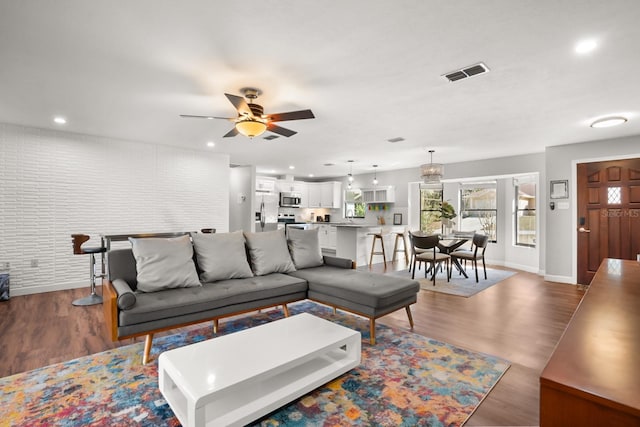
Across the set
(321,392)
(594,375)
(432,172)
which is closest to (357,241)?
(432,172)

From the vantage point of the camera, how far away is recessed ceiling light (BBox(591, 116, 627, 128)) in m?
4.05

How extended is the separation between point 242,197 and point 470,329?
20.9ft

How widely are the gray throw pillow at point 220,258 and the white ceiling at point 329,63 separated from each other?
1.63 meters

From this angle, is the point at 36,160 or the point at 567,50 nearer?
the point at 567,50

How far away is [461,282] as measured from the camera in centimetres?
552

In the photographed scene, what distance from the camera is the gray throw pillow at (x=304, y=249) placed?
409cm

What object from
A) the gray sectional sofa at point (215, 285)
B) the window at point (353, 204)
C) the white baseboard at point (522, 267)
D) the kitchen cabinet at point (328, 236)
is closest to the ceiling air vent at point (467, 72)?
Answer: the gray sectional sofa at point (215, 285)

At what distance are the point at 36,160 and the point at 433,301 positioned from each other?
254 inches

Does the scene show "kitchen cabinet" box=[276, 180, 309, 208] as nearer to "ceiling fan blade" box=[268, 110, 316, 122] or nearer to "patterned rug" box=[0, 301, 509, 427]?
"ceiling fan blade" box=[268, 110, 316, 122]

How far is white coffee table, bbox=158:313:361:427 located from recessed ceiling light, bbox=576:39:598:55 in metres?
2.82

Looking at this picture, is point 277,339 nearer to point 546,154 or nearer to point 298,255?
point 298,255

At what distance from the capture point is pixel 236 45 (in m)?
2.44

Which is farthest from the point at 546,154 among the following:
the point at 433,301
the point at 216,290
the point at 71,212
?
the point at 71,212

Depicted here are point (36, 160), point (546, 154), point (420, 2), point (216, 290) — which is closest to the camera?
point (420, 2)
